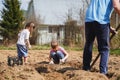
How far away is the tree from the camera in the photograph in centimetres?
4375

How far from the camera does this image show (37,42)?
48.8m

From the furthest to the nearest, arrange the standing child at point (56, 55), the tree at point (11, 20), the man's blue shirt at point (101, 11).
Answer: the tree at point (11, 20) < the standing child at point (56, 55) < the man's blue shirt at point (101, 11)

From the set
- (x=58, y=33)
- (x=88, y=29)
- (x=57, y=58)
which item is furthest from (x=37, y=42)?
(x=88, y=29)

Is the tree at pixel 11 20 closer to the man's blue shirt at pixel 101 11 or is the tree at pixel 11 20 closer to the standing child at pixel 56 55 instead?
the standing child at pixel 56 55

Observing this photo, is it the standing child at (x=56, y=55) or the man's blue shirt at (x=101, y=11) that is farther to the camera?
the standing child at (x=56, y=55)

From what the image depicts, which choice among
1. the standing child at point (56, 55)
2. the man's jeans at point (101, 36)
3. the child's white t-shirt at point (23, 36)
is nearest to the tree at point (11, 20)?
the child's white t-shirt at point (23, 36)

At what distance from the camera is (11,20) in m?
43.8

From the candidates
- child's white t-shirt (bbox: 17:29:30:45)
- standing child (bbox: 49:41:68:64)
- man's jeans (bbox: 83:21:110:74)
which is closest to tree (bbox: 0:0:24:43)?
child's white t-shirt (bbox: 17:29:30:45)

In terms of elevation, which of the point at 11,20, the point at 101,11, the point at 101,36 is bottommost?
the point at 11,20

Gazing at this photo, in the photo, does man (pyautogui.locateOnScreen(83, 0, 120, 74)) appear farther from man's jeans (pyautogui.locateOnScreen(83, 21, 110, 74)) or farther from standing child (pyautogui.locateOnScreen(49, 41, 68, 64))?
standing child (pyautogui.locateOnScreen(49, 41, 68, 64))

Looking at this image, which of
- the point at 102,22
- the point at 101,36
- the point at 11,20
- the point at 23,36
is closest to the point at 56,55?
the point at 23,36

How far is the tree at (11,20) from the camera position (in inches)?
1722

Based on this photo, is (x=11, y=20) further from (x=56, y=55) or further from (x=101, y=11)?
(x=101, y=11)

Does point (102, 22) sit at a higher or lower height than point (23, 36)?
higher
